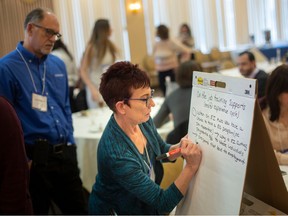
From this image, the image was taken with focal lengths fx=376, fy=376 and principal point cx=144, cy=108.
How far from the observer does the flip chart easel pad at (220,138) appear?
1169 millimetres

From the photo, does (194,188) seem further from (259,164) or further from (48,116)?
(48,116)

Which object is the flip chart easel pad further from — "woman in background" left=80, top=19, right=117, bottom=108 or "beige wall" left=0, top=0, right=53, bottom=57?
"beige wall" left=0, top=0, right=53, bottom=57

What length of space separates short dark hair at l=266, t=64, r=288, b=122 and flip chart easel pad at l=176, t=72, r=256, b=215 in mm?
930

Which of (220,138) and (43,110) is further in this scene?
(43,110)

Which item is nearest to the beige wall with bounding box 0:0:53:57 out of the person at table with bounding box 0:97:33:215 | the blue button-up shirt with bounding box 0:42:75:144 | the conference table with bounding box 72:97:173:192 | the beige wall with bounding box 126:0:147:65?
the beige wall with bounding box 126:0:147:65

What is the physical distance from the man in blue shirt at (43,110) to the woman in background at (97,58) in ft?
5.13

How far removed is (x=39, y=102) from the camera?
2.23m

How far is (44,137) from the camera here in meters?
2.25

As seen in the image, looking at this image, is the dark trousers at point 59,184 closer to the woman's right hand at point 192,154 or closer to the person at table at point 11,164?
the person at table at point 11,164

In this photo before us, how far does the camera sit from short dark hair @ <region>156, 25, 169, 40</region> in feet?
20.2

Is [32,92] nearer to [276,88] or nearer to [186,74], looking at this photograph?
[186,74]

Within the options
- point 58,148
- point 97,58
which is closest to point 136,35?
point 97,58

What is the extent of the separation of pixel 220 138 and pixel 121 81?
0.44 meters

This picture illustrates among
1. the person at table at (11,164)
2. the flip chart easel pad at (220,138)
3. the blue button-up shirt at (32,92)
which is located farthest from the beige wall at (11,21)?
the flip chart easel pad at (220,138)
